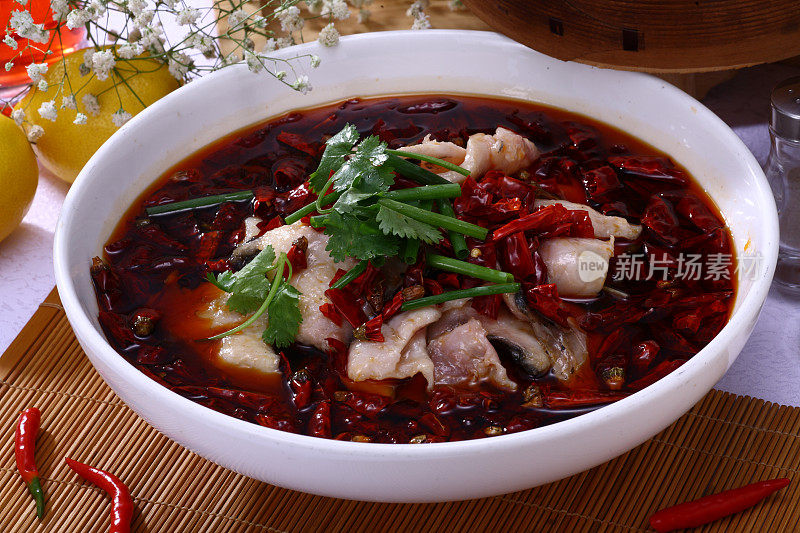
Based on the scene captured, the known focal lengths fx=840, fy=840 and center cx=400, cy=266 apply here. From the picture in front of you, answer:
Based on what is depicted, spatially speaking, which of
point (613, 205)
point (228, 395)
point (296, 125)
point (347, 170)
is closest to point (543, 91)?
point (613, 205)

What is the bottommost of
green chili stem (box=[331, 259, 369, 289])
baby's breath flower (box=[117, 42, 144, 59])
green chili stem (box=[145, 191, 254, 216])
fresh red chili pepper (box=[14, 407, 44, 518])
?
fresh red chili pepper (box=[14, 407, 44, 518])

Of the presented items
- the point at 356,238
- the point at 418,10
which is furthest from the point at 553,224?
the point at 418,10

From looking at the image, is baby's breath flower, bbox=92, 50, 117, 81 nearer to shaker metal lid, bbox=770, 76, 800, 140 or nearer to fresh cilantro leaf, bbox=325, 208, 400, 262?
fresh cilantro leaf, bbox=325, 208, 400, 262

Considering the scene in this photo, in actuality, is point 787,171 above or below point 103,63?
below

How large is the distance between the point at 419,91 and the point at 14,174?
1.48 meters

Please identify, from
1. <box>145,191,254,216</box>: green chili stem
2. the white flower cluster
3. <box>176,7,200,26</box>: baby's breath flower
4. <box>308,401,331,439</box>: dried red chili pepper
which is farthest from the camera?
the white flower cluster

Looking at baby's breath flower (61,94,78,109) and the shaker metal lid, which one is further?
baby's breath flower (61,94,78,109)

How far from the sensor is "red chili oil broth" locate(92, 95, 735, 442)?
6.89 feet

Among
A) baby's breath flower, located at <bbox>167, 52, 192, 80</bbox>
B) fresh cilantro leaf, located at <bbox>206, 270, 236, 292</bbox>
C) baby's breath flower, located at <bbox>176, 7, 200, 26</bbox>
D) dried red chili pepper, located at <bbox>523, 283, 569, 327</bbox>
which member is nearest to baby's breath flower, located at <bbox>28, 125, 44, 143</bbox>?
baby's breath flower, located at <bbox>167, 52, 192, 80</bbox>

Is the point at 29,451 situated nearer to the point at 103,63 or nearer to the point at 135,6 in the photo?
the point at 103,63

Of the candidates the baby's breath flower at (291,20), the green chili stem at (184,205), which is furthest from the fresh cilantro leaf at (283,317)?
the baby's breath flower at (291,20)

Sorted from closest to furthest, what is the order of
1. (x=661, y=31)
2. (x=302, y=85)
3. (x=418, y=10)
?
(x=661, y=31) → (x=302, y=85) → (x=418, y=10)

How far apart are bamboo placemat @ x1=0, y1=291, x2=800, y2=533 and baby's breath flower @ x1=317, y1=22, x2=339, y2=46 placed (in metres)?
1.44

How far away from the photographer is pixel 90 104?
9.77 feet
